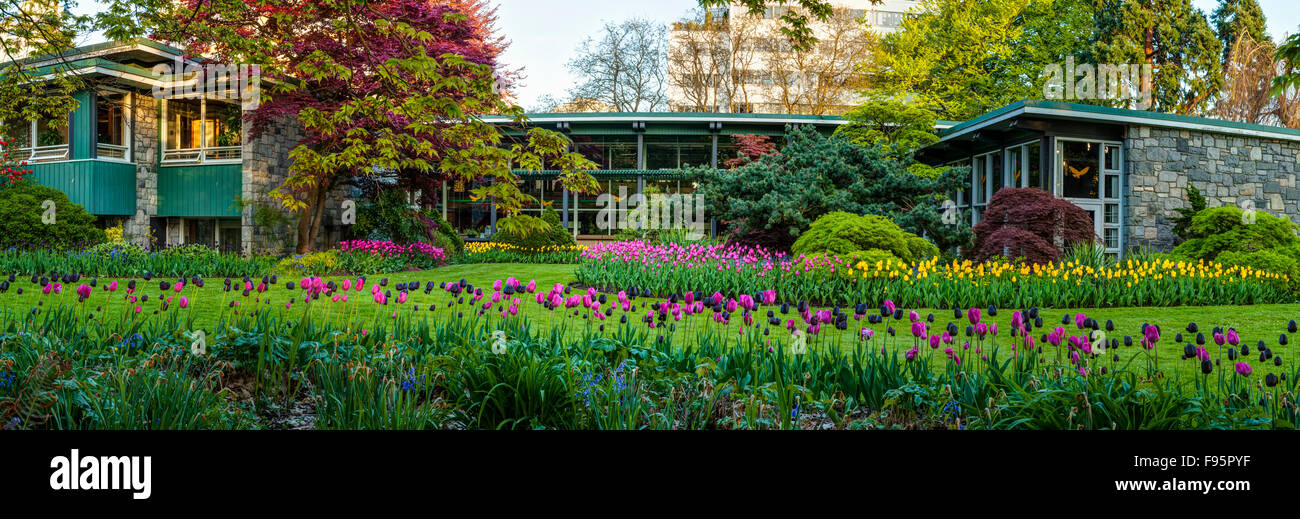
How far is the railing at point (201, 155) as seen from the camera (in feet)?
53.1

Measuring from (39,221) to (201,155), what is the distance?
353 cm

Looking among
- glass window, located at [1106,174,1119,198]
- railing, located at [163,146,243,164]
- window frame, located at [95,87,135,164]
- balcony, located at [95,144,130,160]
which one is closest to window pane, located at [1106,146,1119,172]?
glass window, located at [1106,174,1119,198]

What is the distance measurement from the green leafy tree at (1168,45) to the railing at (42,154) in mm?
28945

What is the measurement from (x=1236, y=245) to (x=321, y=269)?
14285mm

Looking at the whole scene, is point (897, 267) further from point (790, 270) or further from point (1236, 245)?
point (1236, 245)

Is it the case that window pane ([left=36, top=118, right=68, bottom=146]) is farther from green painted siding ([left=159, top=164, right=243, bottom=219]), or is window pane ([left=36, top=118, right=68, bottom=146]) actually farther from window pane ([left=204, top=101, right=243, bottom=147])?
window pane ([left=204, top=101, right=243, bottom=147])

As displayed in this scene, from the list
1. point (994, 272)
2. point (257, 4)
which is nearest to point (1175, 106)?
point (994, 272)

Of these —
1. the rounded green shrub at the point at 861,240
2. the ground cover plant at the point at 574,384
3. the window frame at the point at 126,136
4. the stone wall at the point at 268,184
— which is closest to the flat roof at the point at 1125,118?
the rounded green shrub at the point at 861,240

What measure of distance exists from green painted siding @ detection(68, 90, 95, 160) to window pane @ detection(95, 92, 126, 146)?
44cm

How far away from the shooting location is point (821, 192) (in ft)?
36.2

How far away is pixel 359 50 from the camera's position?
516 inches

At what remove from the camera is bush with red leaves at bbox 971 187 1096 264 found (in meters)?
9.69

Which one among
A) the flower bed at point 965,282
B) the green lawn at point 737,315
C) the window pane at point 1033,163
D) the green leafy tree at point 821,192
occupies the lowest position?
the green lawn at point 737,315

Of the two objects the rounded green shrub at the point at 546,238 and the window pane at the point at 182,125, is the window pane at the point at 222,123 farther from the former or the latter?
the rounded green shrub at the point at 546,238
